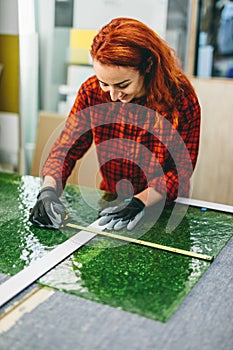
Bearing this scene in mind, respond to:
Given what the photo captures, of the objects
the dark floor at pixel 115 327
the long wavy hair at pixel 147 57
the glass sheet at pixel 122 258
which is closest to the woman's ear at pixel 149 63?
the long wavy hair at pixel 147 57

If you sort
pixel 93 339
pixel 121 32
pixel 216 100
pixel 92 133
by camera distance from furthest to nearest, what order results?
pixel 216 100 → pixel 92 133 → pixel 121 32 → pixel 93 339

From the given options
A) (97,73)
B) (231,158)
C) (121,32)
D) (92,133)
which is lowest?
(231,158)

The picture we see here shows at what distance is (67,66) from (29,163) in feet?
2.26

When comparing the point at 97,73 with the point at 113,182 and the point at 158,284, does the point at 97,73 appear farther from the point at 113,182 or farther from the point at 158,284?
the point at 158,284

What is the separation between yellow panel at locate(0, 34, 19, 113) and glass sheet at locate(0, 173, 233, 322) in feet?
5.20

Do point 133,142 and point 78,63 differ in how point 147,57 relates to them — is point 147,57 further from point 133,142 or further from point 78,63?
point 78,63

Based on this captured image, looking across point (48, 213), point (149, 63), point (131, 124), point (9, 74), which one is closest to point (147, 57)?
point (149, 63)

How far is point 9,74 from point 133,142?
1.67 meters

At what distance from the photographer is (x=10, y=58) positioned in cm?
317

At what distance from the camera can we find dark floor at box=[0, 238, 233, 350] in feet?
3.28

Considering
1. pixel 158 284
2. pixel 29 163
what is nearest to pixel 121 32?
pixel 158 284

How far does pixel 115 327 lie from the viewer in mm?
1054

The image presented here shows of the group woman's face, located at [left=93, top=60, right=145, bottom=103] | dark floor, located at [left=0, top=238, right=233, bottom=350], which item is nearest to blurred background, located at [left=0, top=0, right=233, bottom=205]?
woman's face, located at [left=93, top=60, right=145, bottom=103]

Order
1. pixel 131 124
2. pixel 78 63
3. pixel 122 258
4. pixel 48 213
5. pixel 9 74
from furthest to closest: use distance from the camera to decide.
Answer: pixel 9 74 < pixel 78 63 < pixel 131 124 < pixel 48 213 < pixel 122 258
